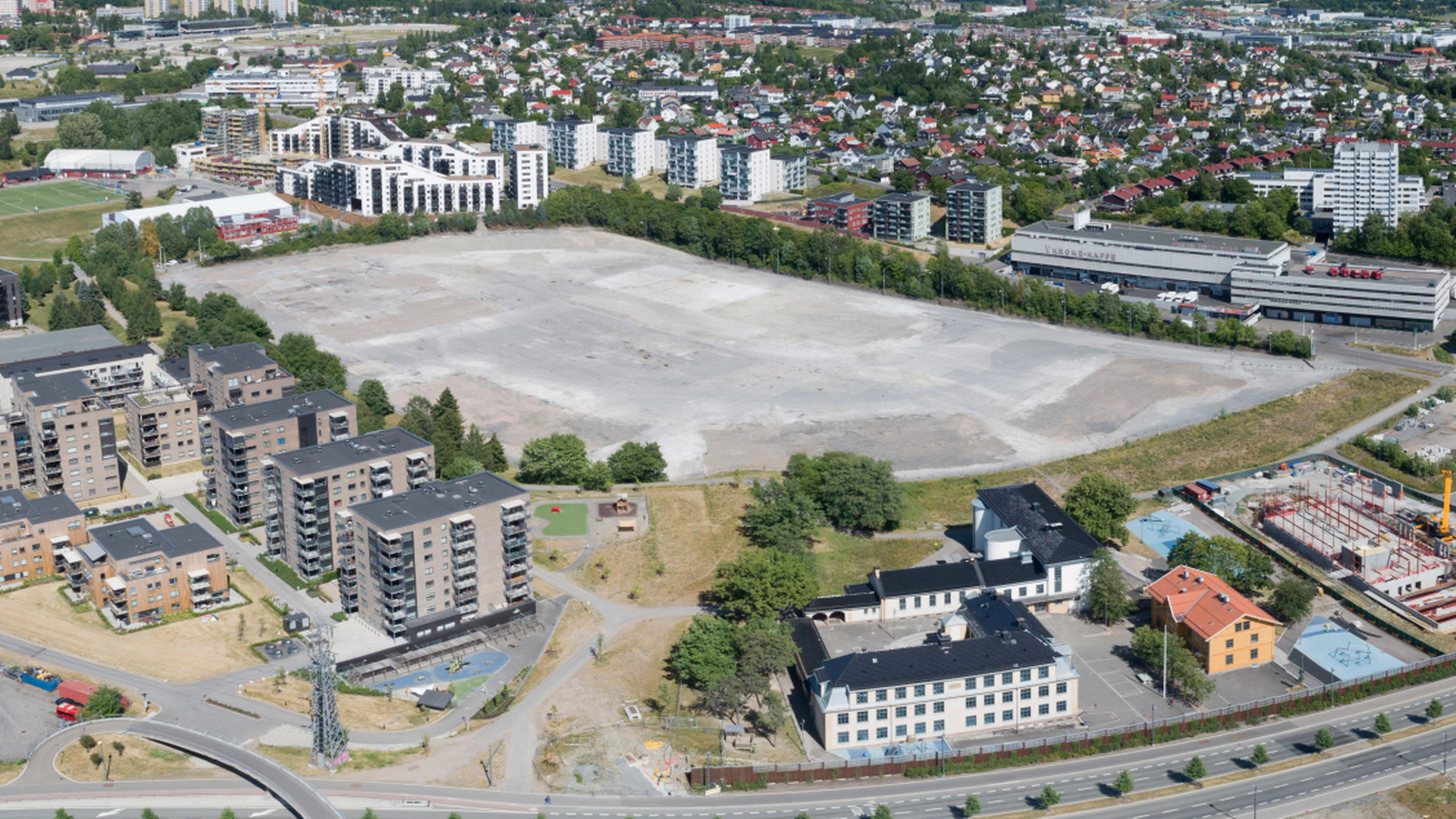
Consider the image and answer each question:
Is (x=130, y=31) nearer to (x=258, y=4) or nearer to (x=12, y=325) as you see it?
(x=258, y=4)

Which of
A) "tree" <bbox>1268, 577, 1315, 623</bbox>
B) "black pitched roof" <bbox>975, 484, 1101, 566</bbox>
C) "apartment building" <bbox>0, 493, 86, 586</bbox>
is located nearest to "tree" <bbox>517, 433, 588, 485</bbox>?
"black pitched roof" <bbox>975, 484, 1101, 566</bbox>

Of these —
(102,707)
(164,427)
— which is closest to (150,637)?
(102,707)

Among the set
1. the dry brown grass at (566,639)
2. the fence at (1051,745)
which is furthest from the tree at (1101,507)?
the dry brown grass at (566,639)

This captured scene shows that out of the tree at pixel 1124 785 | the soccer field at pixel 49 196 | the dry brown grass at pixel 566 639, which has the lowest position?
the tree at pixel 1124 785

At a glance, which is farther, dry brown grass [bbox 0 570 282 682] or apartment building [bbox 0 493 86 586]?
apartment building [bbox 0 493 86 586]

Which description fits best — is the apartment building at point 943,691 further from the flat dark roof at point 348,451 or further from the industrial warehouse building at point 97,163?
the industrial warehouse building at point 97,163

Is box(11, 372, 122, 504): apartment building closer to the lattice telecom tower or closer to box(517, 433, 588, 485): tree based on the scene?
box(517, 433, 588, 485): tree

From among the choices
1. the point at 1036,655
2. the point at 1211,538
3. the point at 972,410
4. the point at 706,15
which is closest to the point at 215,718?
the point at 1036,655
